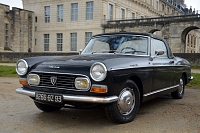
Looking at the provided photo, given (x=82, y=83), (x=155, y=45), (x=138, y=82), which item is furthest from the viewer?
(x=155, y=45)

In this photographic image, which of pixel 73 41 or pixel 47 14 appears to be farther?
pixel 47 14

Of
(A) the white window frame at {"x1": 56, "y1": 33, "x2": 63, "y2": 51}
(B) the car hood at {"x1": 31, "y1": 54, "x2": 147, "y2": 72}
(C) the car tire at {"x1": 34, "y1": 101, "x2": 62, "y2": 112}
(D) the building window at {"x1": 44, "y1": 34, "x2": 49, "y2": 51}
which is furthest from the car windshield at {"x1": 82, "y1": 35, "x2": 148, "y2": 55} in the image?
(D) the building window at {"x1": 44, "y1": 34, "x2": 49, "y2": 51}

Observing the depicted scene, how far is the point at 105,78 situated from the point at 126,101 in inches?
27.0

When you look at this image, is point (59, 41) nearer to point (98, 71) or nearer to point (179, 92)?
point (179, 92)

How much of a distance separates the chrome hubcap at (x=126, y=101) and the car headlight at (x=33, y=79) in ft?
4.77

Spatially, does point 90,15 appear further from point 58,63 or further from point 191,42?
point 58,63

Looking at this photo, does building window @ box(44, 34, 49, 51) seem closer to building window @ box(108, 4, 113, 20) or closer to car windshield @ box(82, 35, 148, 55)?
building window @ box(108, 4, 113, 20)

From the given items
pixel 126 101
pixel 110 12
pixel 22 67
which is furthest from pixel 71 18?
pixel 126 101

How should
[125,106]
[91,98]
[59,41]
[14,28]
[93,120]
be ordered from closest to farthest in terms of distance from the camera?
1. [91,98]
2. [125,106]
3. [93,120]
4. [14,28]
5. [59,41]

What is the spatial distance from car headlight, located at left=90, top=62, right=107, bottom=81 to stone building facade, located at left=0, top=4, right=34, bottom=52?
129ft

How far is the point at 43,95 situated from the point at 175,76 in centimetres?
355

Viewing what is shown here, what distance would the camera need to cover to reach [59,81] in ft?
13.7

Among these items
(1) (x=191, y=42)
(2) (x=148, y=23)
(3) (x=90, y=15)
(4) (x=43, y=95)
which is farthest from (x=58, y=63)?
(1) (x=191, y=42)

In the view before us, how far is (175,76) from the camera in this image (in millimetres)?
6332
